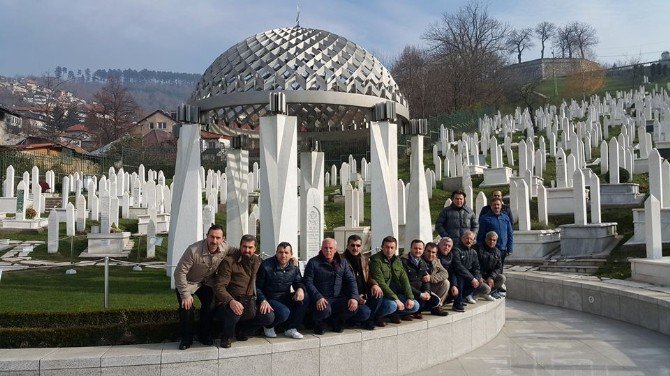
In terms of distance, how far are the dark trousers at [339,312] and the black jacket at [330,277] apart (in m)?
0.10

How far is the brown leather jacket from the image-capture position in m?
6.01

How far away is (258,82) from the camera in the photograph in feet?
36.1

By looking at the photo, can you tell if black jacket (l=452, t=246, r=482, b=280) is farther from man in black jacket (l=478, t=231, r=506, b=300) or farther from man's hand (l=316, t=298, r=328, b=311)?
man's hand (l=316, t=298, r=328, b=311)

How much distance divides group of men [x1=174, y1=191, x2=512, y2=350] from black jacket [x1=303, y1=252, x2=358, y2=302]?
0.5 inches

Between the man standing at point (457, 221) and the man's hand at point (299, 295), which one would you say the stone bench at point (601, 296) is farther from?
the man's hand at point (299, 295)

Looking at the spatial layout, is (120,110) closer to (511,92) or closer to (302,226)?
(511,92)

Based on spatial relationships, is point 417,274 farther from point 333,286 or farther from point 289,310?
point 289,310

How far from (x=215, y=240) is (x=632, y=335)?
6785 millimetres

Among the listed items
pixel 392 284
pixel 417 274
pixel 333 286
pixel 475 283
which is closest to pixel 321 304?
pixel 333 286

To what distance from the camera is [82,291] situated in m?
9.33

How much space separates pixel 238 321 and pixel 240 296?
0.28 meters

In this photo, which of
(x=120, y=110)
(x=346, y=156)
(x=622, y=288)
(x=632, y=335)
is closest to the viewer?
(x=632, y=335)

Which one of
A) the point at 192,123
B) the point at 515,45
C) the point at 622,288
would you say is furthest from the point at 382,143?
the point at 515,45

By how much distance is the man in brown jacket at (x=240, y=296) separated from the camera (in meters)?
5.91
